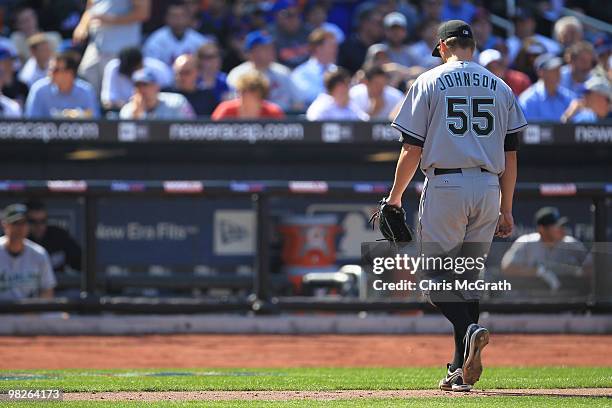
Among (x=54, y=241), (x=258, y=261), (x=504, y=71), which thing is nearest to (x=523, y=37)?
(x=504, y=71)

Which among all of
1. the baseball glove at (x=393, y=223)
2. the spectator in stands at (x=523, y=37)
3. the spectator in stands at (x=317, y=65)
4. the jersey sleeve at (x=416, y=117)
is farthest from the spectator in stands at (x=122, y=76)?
the jersey sleeve at (x=416, y=117)

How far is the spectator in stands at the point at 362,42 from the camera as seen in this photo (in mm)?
14047

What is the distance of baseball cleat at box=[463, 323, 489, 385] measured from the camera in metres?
5.61

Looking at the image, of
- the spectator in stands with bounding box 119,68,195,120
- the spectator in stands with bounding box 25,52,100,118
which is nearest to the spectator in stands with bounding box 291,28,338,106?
the spectator in stands with bounding box 119,68,195,120

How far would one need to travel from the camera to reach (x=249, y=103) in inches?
434

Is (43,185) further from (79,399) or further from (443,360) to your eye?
(79,399)

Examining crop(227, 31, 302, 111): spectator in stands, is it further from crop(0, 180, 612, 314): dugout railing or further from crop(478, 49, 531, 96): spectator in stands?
crop(0, 180, 612, 314): dugout railing

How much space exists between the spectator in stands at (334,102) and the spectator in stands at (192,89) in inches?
45.4

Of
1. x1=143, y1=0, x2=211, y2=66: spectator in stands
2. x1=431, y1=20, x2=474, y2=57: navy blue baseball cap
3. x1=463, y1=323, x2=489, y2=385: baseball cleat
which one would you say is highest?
x1=143, y1=0, x2=211, y2=66: spectator in stands

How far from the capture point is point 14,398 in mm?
5645

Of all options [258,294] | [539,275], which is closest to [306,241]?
[258,294]

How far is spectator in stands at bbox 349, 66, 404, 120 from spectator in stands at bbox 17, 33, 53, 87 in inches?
136

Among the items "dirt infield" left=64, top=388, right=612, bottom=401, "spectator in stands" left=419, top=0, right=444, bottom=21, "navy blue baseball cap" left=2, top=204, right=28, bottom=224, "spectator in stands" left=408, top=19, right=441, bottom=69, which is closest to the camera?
"dirt infield" left=64, top=388, right=612, bottom=401

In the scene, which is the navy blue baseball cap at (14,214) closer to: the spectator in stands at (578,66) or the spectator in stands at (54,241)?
the spectator in stands at (54,241)
